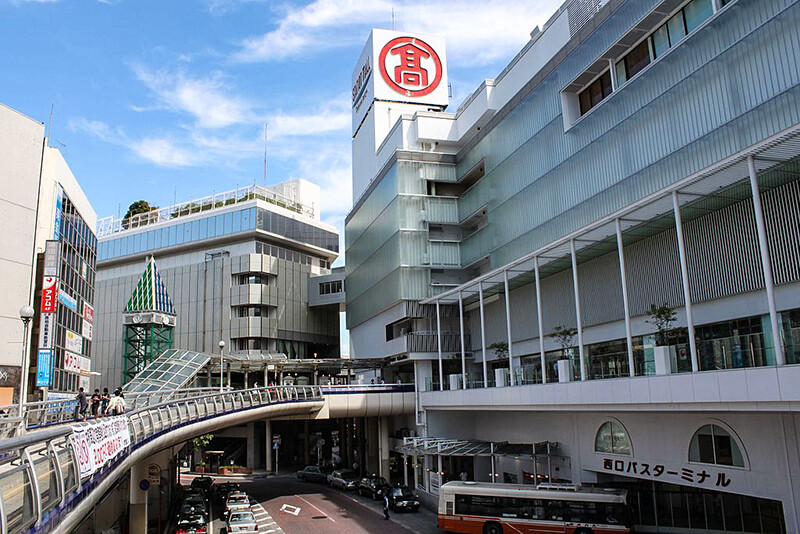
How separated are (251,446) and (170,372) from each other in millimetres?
25506

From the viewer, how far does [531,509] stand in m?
28.5

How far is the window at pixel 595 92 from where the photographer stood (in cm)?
3378

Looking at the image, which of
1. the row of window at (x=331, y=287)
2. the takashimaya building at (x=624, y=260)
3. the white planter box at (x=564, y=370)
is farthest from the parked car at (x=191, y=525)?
the row of window at (x=331, y=287)

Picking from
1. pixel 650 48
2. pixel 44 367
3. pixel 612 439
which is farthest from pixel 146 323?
pixel 650 48

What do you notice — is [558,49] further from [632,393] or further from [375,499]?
[375,499]

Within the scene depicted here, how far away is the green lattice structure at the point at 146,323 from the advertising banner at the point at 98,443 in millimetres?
47684

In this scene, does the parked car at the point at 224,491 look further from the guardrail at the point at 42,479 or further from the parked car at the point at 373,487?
the guardrail at the point at 42,479

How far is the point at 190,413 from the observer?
99.2 feet

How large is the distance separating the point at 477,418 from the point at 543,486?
56.3 feet

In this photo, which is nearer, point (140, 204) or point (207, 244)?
point (207, 244)

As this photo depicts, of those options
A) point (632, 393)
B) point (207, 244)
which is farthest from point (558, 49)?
point (207, 244)

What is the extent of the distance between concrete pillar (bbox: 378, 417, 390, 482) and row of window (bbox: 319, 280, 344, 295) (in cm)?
2753

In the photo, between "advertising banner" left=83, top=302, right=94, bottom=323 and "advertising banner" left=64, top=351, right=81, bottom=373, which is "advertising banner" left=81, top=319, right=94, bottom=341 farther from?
"advertising banner" left=64, top=351, right=81, bottom=373

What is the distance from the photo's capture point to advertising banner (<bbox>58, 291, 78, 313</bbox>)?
39312 mm
